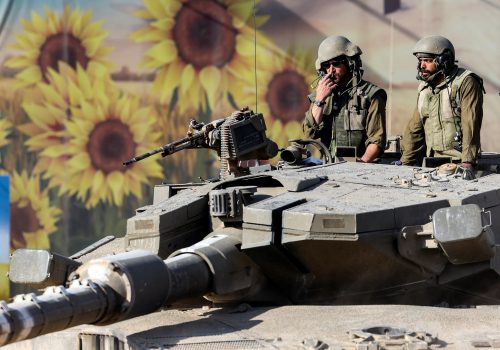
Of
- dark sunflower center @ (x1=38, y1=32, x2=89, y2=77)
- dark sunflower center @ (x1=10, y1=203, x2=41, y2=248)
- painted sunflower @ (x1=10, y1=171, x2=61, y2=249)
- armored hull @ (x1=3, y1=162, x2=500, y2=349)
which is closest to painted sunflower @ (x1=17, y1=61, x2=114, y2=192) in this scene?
dark sunflower center @ (x1=38, y1=32, x2=89, y2=77)

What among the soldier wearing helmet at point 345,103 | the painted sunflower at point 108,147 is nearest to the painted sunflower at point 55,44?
the painted sunflower at point 108,147

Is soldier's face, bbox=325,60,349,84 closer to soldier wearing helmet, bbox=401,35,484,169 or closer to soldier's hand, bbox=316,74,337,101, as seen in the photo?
soldier's hand, bbox=316,74,337,101

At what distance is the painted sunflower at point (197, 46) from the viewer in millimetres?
16344

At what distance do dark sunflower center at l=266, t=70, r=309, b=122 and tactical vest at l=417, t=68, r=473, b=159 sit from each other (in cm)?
523

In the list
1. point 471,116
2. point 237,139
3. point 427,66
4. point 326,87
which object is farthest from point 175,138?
point 471,116

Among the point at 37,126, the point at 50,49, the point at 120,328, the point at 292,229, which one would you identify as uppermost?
the point at 50,49

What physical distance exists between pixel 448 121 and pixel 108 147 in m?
6.55

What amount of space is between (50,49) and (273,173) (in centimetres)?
765

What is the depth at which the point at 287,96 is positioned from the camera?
54.9 ft

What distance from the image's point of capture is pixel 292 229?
8.47m

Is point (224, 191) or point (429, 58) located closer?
point (224, 191)

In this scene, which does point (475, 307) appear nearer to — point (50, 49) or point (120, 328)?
point (120, 328)

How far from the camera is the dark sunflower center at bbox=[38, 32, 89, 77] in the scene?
53.2 ft

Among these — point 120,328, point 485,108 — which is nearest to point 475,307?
point 120,328
